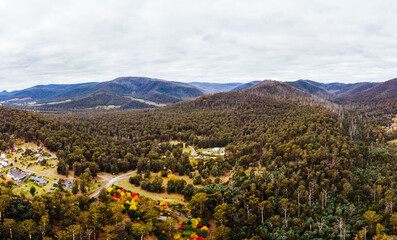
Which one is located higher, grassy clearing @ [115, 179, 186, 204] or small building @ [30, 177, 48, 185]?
small building @ [30, 177, 48, 185]

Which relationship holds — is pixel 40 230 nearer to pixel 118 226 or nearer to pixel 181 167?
pixel 118 226

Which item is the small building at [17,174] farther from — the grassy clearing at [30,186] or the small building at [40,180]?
the small building at [40,180]

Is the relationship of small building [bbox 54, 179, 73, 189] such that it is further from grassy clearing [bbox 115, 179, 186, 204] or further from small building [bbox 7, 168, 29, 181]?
grassy clearing [bbox 115, 179, 186, 204]

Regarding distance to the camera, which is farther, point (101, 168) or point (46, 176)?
point (101, 168)

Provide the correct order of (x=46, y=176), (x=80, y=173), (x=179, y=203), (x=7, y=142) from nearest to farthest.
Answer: (x=179, y=203) < (x=46, y=176) < (x=80, y=173) < (x=7, y=142)

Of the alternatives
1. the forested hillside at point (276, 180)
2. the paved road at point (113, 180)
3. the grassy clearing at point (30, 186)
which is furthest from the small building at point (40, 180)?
the paved road at point (113, 180)

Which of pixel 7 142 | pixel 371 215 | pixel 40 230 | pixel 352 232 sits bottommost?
pixel 352 232

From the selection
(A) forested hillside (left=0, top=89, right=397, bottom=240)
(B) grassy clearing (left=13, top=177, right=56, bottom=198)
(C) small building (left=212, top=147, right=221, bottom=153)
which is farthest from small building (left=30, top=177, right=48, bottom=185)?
(C) small building (left=212, top=147, right=221, bottom=153)

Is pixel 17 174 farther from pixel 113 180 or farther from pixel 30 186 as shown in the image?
pixel 113 180

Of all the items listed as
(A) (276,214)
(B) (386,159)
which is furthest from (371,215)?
(B) (386,159)
